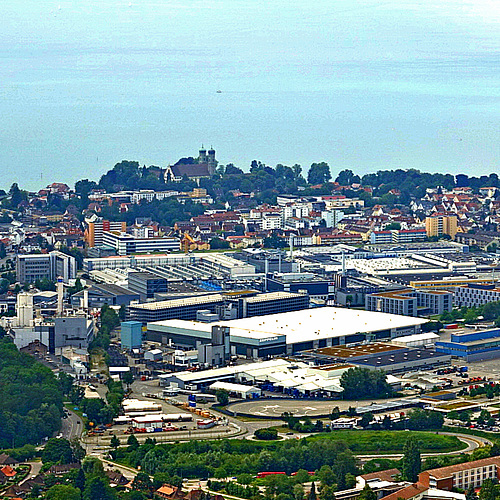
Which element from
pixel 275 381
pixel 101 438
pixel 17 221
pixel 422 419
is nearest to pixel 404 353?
pixel 275 381

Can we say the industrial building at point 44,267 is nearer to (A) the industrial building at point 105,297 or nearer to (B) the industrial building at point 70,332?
(A) the industrial building at point 105,297

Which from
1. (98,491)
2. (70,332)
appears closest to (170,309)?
(70,332)

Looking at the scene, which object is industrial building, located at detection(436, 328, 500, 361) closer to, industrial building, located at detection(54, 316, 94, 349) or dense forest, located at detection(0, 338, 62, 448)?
industrial building, located at detection(54, 316, 94, 349)

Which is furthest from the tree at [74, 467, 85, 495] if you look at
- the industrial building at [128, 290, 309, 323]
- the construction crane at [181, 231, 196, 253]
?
the construction crane at [181, 231, 196, 253]

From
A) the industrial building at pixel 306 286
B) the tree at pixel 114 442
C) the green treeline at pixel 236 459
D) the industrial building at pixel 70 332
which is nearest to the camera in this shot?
the green treeline at pixel 236 459

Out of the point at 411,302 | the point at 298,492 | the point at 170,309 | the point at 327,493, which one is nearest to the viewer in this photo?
the point at 327,493

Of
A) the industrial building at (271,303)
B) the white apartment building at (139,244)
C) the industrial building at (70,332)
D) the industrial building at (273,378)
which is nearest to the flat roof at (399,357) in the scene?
the industrial building at (273,378)

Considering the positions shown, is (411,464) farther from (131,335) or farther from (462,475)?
(131,335)
